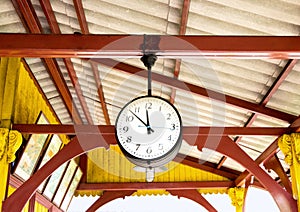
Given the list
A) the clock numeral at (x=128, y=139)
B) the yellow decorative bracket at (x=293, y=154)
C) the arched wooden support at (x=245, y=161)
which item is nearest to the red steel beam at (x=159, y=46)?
the clock numeral at (x=128, y=139)

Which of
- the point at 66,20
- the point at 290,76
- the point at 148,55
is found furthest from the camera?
the point at 66,20

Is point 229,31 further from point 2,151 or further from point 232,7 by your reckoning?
point 2,151

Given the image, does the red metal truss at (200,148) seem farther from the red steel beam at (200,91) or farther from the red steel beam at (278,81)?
the red steel beam at (278,81)

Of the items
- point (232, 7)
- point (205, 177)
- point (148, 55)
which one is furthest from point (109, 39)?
point (205, 177)

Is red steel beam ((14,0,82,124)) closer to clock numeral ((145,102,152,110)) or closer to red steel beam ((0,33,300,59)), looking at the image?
red steel beam ((0,33,300,59))

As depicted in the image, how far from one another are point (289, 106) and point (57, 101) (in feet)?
14.7

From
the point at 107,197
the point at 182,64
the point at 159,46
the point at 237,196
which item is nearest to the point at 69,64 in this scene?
the point at 182,64

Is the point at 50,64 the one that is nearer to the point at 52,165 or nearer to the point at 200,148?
the point at 52,165

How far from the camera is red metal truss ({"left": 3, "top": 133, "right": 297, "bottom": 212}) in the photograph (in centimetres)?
580

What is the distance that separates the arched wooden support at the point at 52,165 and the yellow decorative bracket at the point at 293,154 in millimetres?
2461

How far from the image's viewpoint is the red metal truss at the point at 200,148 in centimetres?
580

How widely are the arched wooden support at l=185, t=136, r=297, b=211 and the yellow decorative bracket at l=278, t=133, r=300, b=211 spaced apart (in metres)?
0.26

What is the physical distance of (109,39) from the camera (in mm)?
3574

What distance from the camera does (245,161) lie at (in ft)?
20.4
